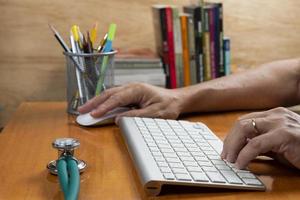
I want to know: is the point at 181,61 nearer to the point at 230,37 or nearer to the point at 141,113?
the point at 230,37

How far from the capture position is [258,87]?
4.27ft

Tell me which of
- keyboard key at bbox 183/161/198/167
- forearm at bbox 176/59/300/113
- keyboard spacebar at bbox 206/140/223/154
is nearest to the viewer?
keyboard key at bbox 183/161/198/167

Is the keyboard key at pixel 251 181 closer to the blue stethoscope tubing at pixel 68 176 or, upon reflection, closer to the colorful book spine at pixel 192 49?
the blue stethoscope tubing at pixel 68 176

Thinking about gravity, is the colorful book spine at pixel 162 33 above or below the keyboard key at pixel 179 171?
above

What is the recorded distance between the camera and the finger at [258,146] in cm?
80

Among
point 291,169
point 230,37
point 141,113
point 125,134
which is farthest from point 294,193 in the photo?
point 230,37

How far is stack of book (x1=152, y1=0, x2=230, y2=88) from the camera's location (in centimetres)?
146

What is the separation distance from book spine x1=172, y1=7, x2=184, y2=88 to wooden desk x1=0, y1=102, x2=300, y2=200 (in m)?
0.31

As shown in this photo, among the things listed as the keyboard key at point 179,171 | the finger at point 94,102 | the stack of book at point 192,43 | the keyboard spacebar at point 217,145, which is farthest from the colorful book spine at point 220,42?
the keyboard key at point 179,171

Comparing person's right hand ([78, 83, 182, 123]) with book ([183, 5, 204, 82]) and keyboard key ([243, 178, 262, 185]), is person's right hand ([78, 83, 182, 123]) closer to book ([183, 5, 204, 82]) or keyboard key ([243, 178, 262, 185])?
book ([183, 5, 204, 82])

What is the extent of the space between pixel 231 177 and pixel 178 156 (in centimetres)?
11

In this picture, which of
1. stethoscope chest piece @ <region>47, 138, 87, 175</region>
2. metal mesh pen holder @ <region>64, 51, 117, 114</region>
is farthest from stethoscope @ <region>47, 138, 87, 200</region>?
metal mesh pen holder @ <region>64, 51, 117, 114</region>

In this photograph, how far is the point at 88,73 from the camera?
125cm

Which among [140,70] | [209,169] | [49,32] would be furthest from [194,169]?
[49,32]
